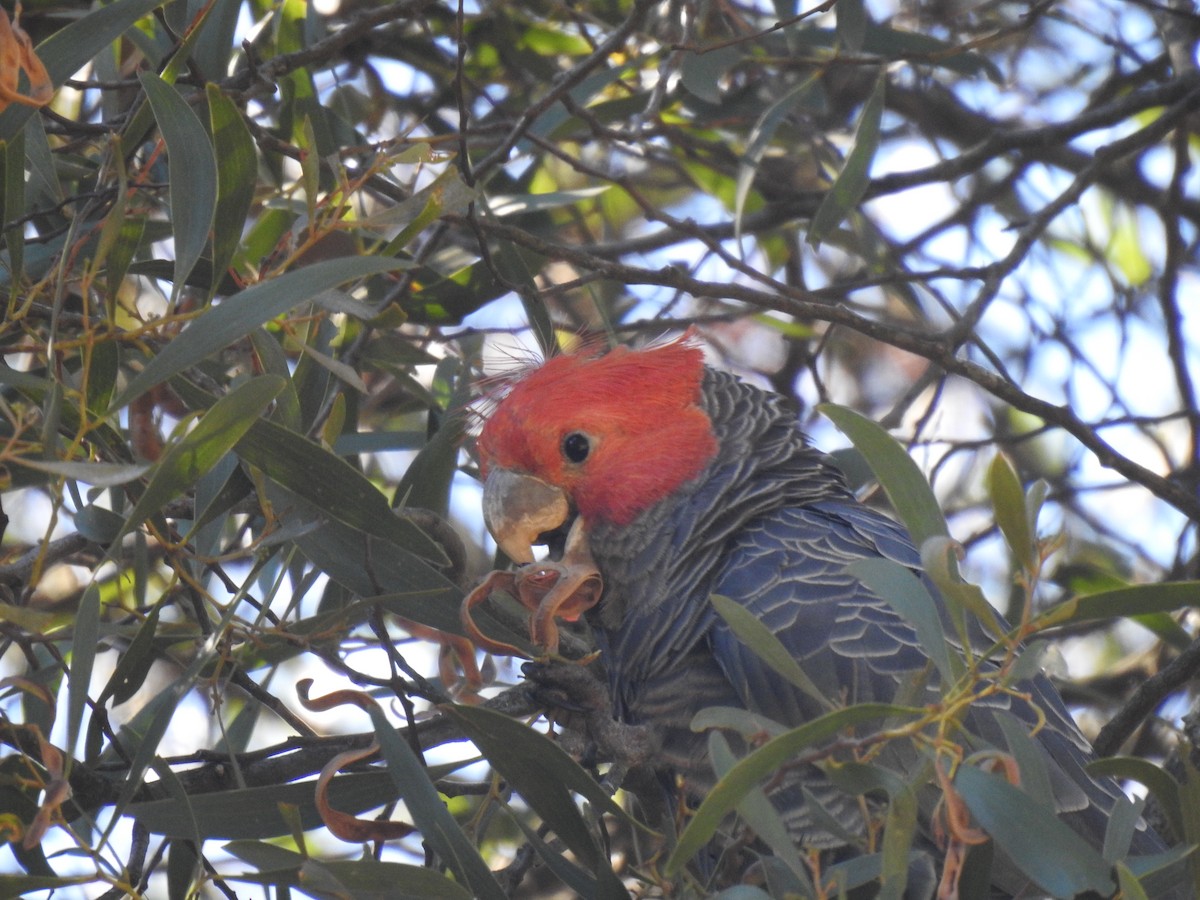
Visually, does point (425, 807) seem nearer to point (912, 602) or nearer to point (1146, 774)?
point (912, 602)

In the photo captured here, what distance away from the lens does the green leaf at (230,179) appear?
1.70 metres

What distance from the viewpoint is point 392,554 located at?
1840mm

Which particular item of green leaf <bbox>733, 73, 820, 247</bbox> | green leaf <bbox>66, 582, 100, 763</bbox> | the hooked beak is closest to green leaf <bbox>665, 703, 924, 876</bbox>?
green leaf <bbox>66, 582, 100, 763</bbox>

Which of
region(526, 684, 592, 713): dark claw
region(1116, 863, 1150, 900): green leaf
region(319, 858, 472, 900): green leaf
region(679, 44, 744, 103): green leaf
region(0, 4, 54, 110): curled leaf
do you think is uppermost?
region(679, 44, 744, 103): green leaf

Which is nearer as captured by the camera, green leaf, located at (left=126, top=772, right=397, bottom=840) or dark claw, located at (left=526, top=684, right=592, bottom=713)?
green leaf, located at (left=126, top=772, right=397, bottom=840)

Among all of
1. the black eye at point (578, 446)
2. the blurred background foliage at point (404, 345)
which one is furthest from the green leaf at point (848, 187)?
the black eye at point (578, 446)

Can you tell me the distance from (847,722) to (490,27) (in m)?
2.69

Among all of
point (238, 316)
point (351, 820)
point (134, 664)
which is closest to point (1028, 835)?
point (351, 820)

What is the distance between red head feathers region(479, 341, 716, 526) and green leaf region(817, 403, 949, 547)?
106cm

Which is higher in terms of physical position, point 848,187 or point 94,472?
point 848,187

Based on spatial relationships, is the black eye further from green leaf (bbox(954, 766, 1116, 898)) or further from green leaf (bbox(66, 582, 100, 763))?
green leaf (bbox(954, 766, 1116, 898))

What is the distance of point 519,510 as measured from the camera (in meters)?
2.48

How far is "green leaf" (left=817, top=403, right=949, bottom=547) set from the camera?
5.03 ft

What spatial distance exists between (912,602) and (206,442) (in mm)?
893
